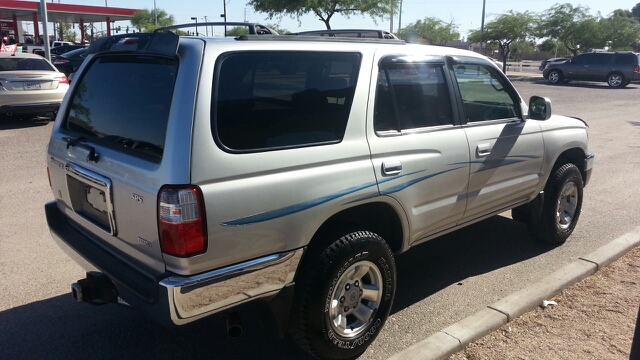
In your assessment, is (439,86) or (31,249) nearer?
(439,86)

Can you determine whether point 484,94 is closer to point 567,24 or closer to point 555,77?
point 555,77

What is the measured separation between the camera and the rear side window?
295cm

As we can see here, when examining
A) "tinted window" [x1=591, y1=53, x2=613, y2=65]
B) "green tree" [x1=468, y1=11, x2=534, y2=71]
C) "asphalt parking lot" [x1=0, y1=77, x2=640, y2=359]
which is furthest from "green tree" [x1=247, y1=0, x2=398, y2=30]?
"asphalt parking lot" [x1=0, y1=77, x2=640, y2=359]

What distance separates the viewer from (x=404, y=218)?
12.5 ft

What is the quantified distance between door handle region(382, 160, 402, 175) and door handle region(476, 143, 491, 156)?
98cm

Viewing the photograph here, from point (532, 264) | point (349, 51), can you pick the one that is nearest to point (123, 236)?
point (349, 51)

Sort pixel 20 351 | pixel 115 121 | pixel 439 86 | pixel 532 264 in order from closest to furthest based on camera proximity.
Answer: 1. pixel 115 121
2. pixel 20 351
3. pixel 439 86
4. pixel 532 264

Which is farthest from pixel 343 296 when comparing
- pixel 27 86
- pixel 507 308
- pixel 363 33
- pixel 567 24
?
pixel 567 24

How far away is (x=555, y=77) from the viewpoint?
30078 millimetres

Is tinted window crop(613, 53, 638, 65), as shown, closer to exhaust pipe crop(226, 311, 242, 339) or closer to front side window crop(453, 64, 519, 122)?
front side window crop(453, 64, 519, 122)

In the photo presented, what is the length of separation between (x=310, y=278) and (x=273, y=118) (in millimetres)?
921

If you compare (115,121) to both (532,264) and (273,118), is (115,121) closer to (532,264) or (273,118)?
(273,118)

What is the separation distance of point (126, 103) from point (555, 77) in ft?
99.9

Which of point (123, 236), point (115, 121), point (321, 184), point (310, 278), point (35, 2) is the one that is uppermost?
point (35, 2)
